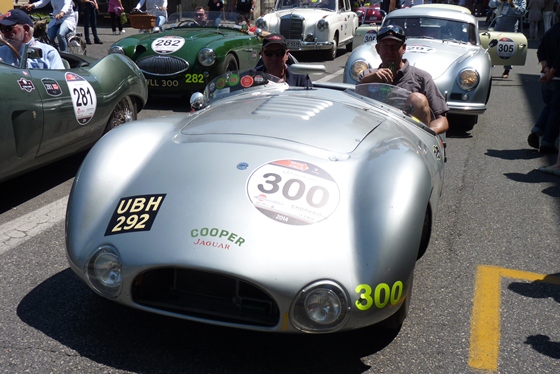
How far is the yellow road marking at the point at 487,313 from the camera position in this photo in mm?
2891

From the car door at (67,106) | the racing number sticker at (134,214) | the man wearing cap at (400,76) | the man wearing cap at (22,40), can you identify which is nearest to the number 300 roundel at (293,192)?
the racing number sticker at (134,214)

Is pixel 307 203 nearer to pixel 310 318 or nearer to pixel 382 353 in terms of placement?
pixel 310 318

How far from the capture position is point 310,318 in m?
2.51

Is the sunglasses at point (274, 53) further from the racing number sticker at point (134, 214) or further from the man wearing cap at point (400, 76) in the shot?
the racing number sticker at point (134, 214)

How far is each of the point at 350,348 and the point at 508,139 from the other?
523cm

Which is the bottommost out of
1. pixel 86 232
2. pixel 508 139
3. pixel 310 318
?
pixel 508 139

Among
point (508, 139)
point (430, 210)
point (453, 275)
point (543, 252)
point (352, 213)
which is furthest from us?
point (508, 139)

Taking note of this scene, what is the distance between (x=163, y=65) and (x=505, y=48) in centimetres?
510

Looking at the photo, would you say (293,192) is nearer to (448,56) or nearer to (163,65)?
(448,56)

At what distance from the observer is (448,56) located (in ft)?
25.3

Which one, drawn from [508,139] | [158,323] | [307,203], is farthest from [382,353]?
[508,139]

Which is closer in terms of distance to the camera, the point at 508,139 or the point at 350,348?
the point at 350,348

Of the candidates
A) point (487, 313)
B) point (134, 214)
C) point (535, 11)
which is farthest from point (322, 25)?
point (134, 214)

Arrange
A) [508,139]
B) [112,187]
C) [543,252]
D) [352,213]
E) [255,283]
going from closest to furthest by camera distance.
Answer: [255,283], [352,213], [112,187], [543,252], [508,139]
